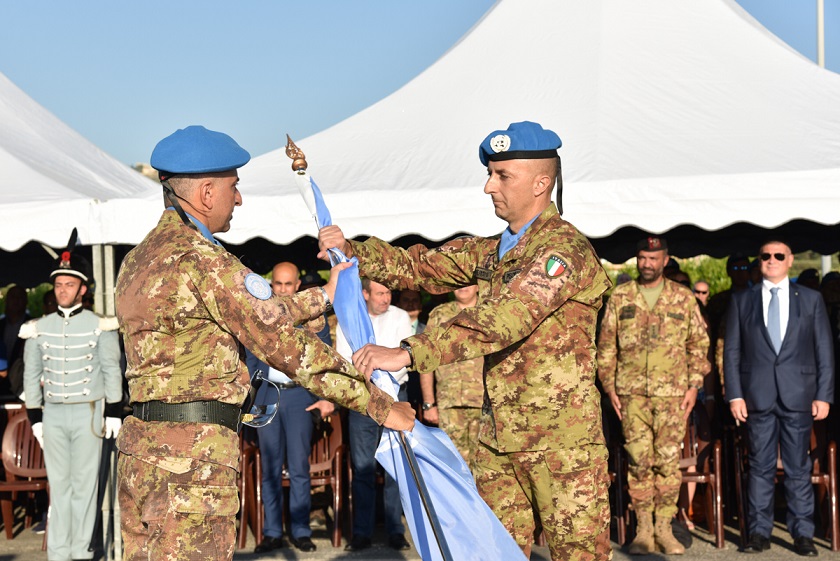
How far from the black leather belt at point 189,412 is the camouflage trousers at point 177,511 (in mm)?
144

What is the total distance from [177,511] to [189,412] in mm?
326

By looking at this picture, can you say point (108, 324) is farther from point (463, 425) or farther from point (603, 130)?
point (603, 130)

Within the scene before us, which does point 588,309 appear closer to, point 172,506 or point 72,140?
point 172,506

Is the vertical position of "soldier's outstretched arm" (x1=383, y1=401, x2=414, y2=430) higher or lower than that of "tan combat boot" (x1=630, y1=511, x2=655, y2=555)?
higher

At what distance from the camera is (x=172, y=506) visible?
11.8ft

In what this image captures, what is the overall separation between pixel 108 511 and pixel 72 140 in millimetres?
4520

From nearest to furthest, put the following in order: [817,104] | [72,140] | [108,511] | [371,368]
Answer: [371,368], [108,511], [817,104], [72,140]

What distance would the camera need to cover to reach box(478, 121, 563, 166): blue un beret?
4352 mm

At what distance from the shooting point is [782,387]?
7.20 metres

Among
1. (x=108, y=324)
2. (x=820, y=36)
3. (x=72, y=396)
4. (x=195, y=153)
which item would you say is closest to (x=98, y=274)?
(x=108, y=324)

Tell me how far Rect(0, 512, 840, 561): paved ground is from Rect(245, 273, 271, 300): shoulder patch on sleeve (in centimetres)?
399

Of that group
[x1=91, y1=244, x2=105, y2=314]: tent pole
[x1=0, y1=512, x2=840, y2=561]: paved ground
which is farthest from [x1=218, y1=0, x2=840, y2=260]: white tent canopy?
[x1=0, y1=512, x2=840, y2=561]: paved ground

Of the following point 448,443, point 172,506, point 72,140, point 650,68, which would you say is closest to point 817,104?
point 650,68

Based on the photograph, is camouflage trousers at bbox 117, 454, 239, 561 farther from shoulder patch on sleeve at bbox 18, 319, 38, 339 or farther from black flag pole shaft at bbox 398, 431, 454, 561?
shoulder patch on sleeve at bbox 18, 319, 38, 339
